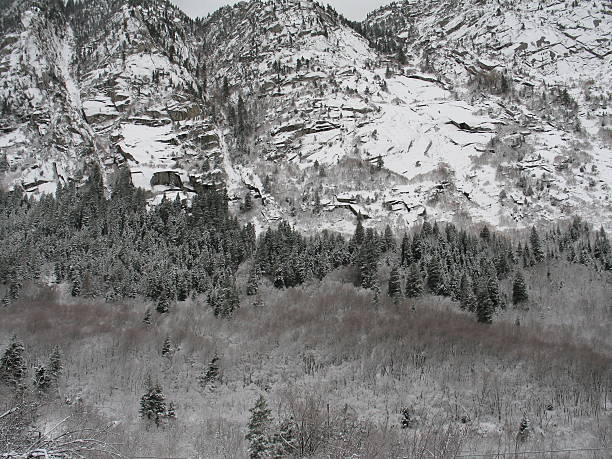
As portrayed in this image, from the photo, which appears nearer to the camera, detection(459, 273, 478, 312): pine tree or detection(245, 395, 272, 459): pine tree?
detection(245, 395, 272, 459): pine tree

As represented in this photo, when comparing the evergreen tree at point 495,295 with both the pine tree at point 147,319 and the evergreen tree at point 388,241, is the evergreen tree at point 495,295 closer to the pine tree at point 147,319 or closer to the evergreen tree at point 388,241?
the evergreen tree at point 388,241

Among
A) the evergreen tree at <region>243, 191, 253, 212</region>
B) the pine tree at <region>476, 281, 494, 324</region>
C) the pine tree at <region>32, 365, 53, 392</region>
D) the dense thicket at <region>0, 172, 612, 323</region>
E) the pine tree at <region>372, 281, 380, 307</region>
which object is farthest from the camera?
the evergreen tree at <region>243, 191, 253, 212</region>

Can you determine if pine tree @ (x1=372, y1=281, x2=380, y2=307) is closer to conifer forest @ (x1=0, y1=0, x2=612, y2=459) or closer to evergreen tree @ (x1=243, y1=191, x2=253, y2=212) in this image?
conifer forest @ (x1=0, y1=0, x2=612, y2=459)

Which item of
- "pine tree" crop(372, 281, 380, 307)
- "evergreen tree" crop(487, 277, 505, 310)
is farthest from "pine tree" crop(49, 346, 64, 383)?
"evergreen tree" crop(487, 277, 505, 310)

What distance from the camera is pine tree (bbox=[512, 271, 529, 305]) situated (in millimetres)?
64812

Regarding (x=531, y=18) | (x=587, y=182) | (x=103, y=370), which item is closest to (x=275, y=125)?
(x=587, y=182)

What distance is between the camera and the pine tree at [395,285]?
221 feet

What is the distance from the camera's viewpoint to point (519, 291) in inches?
2559

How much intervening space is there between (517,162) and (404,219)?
29.9 metres

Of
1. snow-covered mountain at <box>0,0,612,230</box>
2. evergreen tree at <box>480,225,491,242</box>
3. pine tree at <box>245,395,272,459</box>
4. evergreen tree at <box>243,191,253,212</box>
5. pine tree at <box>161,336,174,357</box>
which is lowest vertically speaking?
pine tree at <box>161,336,174,357</box>

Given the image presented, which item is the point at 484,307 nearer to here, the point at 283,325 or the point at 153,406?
the point at 283,325

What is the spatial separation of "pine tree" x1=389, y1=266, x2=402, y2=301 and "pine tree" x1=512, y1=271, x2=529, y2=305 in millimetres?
14820

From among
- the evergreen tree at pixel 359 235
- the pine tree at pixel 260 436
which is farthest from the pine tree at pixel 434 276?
the pine tree at pixel 260 436

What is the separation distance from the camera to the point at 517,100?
119625 millimetres
